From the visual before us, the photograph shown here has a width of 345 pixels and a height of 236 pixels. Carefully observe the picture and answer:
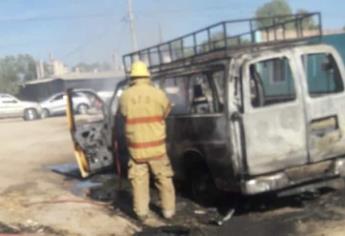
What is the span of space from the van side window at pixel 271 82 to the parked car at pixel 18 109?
31.8m

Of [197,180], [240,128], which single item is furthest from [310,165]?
[197,180]

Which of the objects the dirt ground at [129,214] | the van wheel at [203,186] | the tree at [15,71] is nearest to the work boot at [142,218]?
the dirt ground at [129,214]

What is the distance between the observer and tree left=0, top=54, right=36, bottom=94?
2899 inches

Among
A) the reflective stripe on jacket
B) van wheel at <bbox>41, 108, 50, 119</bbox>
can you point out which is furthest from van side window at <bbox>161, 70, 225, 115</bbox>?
van wheel at <bbox>41, 108, 50, 119</bbox>

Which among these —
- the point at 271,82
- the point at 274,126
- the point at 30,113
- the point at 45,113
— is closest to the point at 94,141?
the point at 271,82

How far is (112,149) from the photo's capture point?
10.5 metres

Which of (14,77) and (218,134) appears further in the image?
(14,77)

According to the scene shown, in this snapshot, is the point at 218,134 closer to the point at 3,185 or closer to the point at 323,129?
the point at 323,129

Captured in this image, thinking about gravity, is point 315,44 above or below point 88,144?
above

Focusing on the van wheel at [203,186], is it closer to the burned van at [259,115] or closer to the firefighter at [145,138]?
the burned van at [259,115]

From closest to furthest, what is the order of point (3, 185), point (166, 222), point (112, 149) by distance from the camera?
point (166, 222)
point (112, 149)
point (3, 185)

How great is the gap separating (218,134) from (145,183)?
1165 millimetres

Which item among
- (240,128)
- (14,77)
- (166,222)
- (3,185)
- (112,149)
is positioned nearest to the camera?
(240,128)

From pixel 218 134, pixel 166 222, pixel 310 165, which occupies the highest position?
pixel 218 134
